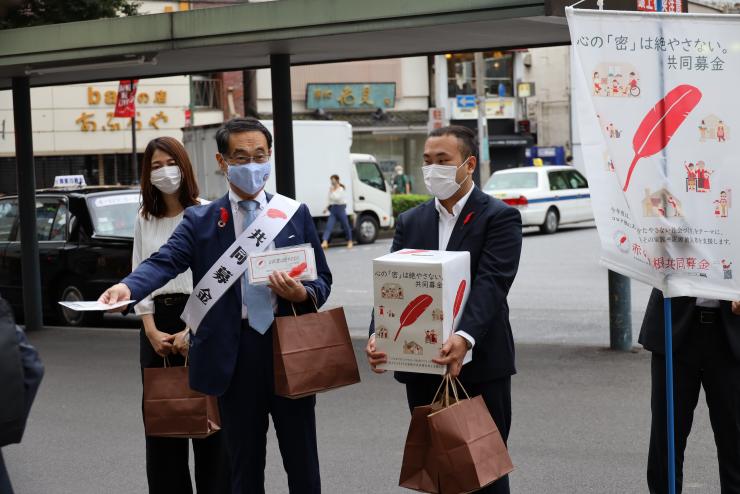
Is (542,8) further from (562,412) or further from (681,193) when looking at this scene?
(681,193)

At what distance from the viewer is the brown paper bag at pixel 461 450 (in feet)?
13.4

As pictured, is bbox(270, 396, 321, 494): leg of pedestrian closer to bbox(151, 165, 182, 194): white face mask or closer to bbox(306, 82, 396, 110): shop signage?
bbox(151, 165, 182, 194): white face mask

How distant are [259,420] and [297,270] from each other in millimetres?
704

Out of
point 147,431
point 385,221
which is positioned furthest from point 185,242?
point 385,221

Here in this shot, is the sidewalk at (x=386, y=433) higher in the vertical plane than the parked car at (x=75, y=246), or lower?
lower

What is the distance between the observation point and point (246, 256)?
459cm

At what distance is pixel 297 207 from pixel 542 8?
415 centimetres

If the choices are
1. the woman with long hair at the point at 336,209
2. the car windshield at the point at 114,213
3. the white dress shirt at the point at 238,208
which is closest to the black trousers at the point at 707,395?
the white dress shirt at the point at 238,208

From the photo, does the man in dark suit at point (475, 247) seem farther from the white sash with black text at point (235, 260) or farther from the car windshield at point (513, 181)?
the car windshield at point (513, 181)

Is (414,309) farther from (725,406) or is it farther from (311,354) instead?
(725,406)

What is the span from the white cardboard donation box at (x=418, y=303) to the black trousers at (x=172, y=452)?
1353 millimetres

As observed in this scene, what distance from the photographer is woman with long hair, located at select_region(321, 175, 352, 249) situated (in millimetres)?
24675

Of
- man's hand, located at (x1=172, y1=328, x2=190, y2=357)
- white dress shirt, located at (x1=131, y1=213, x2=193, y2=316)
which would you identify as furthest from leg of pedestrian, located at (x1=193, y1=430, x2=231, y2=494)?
white dress shirt, located at (x1=131, y1=213, x2=193, y2=316)

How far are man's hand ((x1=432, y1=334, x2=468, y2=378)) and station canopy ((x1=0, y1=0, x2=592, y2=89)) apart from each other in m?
4.40
